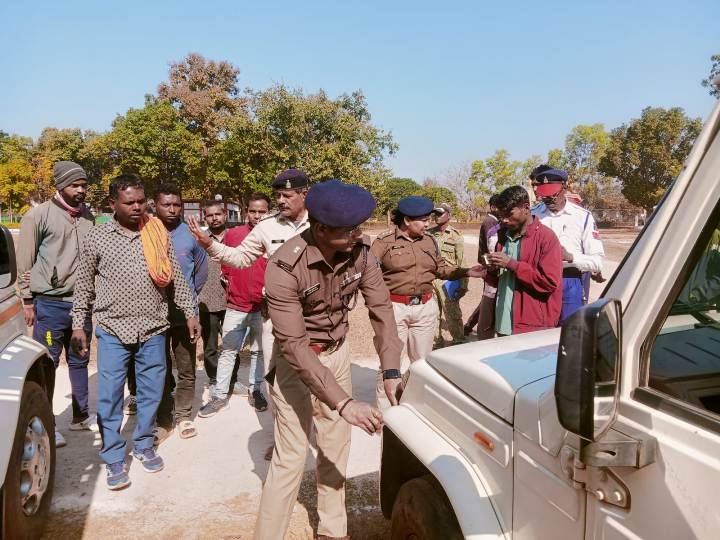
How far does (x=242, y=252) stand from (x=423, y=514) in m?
2.56

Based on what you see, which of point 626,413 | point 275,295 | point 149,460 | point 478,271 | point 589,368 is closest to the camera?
point 589,368

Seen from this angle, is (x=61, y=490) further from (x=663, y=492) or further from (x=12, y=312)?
(x=663, y=492)

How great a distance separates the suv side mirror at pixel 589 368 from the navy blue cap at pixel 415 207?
336 cm

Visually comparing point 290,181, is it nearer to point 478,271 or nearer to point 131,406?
point 478,271

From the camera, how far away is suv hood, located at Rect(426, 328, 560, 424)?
1646 mm

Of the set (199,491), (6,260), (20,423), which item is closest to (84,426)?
(199,491)

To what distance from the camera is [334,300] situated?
2.71 m

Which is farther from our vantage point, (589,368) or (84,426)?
(84,426)

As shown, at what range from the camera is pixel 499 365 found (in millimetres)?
1816

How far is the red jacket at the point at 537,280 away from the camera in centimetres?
368

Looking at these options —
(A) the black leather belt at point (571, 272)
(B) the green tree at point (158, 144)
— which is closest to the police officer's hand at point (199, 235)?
(A) the black leather belt at point (571, 272)

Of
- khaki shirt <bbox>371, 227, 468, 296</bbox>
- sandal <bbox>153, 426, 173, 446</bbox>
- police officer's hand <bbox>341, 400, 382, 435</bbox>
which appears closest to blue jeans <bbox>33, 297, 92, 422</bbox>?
sandal <bbox>153, 426, 173, 446</bbox>

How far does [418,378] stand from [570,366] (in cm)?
115

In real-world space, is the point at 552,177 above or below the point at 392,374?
above
